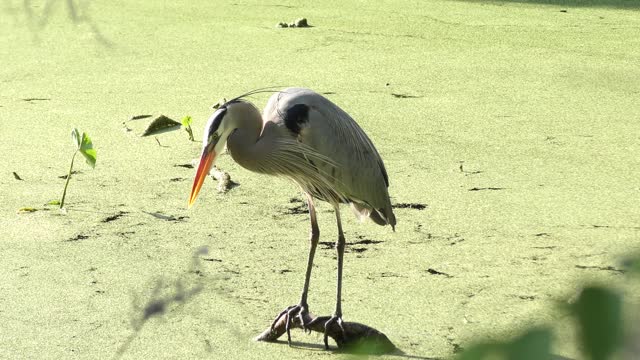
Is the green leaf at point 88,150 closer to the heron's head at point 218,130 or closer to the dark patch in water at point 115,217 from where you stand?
the dark patch in water at point 115,217

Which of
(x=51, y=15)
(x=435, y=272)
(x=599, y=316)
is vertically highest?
(x=599, y=316)

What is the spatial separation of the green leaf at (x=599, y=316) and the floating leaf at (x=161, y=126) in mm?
2927

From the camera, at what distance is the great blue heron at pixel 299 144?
1873 millimetres

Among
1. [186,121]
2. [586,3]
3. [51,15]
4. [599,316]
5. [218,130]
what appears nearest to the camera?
[599,316]

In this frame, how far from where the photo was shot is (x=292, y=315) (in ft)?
5.88

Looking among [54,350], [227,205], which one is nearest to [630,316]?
[54,350]

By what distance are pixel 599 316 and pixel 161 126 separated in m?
3.00

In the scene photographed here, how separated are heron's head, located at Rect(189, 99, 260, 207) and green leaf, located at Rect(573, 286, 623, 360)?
169 cm

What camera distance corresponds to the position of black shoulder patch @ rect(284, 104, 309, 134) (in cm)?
189

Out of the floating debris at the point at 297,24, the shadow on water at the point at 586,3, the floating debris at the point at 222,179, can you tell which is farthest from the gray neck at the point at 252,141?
the shadow on water at the point at 586,3

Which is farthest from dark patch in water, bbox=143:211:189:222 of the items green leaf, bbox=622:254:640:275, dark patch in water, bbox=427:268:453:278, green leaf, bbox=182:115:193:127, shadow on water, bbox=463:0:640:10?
shadow on water, bbox=463:0:640:10

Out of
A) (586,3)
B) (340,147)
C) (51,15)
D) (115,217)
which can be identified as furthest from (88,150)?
(586,3)

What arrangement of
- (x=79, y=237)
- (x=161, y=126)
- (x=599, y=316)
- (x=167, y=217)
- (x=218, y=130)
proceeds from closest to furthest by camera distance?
1. (x=599, y=316)
2. (x=218, y=130)
3. (x=79, y=237)
4. (x=167, y=217)
5. (x=161, y=126)

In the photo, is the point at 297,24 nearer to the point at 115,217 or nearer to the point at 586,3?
the point at 586,3
